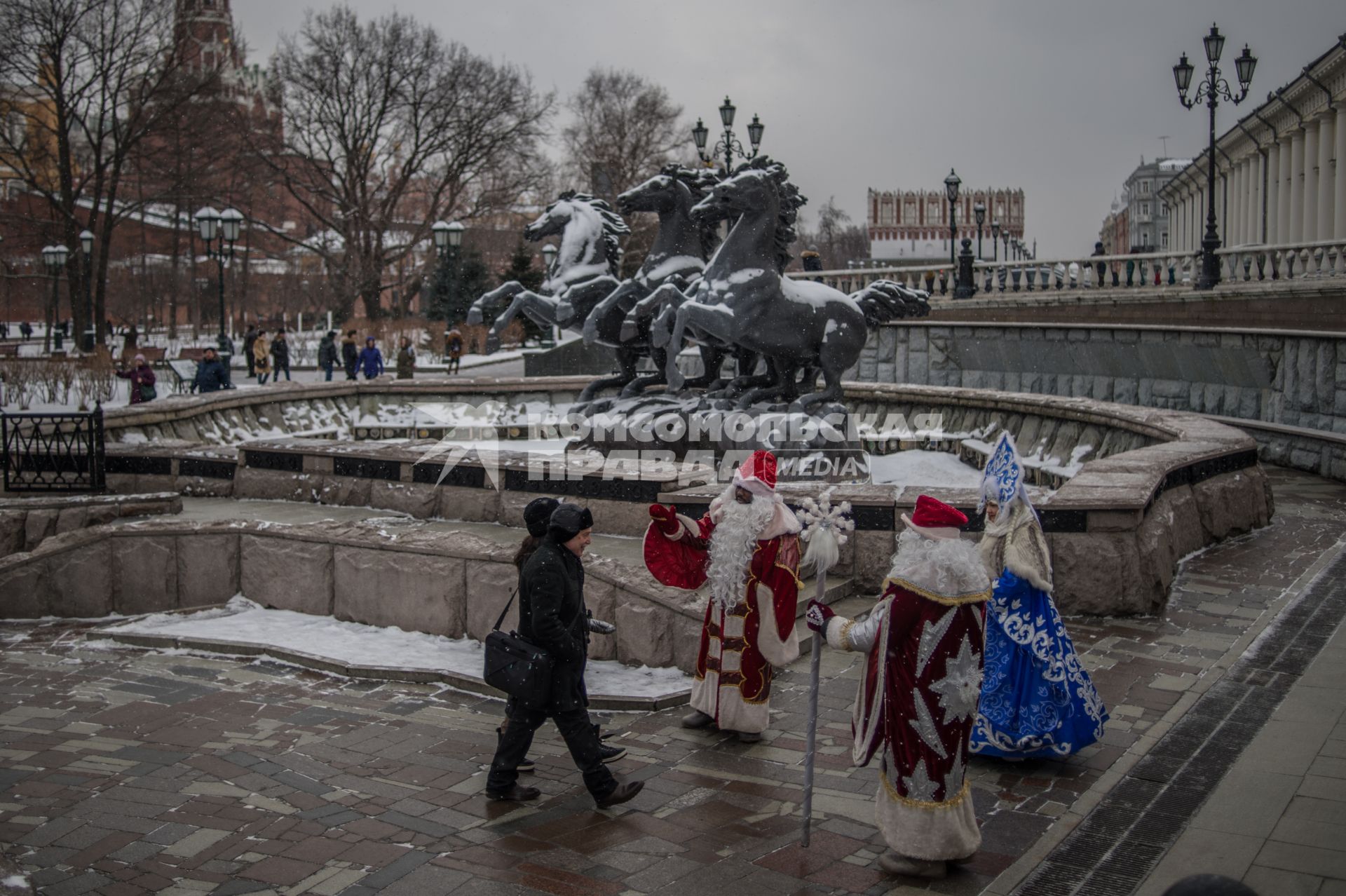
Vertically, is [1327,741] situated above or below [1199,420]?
below

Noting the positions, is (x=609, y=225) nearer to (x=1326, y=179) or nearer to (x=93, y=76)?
(x=93, y=76)

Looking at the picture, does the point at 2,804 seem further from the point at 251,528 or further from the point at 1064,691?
the point at 1064,691

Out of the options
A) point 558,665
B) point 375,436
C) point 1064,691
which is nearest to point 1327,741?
point 1064,691

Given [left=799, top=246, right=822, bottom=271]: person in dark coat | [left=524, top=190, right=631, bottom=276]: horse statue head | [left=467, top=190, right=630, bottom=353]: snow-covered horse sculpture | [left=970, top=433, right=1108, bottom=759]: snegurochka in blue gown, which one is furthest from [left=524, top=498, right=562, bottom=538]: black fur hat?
[left=799, top=246, right=822, bottom=271]: person in dark coat

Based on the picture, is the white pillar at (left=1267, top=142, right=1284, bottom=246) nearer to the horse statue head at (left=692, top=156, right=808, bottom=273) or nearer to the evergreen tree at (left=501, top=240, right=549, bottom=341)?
the evergreen tree at (left=501, top=240, right=549, bottom=341)

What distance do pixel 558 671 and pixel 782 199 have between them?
30.5ft

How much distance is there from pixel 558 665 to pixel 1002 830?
2.21m

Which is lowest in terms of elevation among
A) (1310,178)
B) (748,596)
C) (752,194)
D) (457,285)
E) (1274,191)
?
(748,596)

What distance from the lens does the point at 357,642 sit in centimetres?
872

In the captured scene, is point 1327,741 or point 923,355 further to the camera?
point 923,355

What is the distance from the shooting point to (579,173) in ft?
197

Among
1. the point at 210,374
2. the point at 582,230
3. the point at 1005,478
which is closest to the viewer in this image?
the point at 1005,478

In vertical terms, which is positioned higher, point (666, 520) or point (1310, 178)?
point (1310, 178)

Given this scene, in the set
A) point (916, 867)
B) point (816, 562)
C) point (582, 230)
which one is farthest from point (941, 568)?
point (582, 230)
